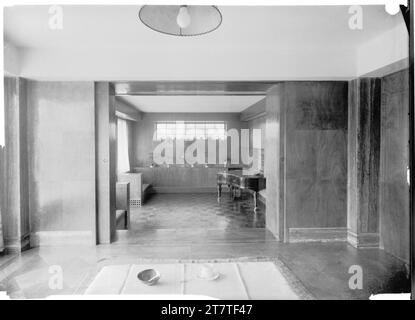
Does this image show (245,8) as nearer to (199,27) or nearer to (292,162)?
(199,27)

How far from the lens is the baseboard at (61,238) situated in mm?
3613

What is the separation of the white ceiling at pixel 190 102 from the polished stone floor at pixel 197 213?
2.31 m

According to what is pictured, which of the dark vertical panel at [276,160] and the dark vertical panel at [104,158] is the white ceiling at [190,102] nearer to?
the dark vertical panel at [276,160]

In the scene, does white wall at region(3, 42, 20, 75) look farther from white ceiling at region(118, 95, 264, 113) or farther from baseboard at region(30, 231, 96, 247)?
white ceiling at region(118, 95, 264, 113)

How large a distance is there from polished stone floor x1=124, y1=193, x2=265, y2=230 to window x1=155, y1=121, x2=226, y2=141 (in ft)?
7.54

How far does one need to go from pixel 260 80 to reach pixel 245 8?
1.18 m

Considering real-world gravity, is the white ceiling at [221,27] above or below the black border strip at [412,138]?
above

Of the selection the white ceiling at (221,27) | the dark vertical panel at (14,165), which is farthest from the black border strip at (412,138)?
the dark vertical panel at (14,165)

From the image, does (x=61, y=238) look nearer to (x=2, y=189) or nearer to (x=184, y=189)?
(x=2, y=189)

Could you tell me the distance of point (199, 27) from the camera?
1.67 m

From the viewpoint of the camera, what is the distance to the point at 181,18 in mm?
1520

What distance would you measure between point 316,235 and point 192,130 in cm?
602

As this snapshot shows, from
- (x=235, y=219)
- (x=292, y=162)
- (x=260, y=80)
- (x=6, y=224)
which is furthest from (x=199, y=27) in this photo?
(x=235, y=219)

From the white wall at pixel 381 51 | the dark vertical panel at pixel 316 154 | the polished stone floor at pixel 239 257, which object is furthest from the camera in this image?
the dark vertical panel at pixel 316 154
